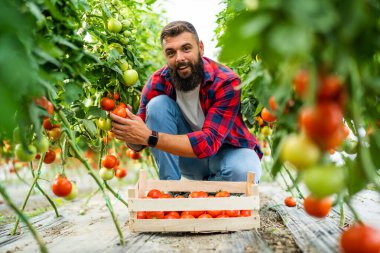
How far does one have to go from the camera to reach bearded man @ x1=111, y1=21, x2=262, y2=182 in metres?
2.53

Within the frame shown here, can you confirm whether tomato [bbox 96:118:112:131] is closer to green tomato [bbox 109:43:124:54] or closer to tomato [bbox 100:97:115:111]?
tomato [bbox 100:97:115:111]

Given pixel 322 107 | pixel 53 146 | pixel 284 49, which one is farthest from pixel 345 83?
pixel 53 146

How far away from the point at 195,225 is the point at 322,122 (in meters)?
1.28

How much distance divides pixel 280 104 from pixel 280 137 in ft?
0.58

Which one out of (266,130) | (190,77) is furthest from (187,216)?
(266,130)

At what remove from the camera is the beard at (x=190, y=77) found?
9.16ft

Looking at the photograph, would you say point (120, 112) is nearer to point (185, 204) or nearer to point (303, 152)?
point (185, 204)

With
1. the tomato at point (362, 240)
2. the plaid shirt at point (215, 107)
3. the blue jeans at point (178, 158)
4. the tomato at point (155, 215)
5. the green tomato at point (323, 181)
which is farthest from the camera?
the blue jeans at point (178, 158)

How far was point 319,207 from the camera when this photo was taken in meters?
1.15

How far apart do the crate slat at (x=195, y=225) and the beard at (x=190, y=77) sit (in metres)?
1.09

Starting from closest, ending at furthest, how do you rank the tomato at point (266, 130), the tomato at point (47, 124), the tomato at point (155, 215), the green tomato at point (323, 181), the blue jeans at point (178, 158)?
1. the green tomato at point (323, 181)
2. the tomato at point (47, 124)
3. the tomato at point (155, 215)
4. the blue jeans at point (178, 158)
5. the tomato at point (266, 130)

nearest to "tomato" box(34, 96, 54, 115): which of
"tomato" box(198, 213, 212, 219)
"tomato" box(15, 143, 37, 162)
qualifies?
"tomato" box(15, 143, 37, 162)

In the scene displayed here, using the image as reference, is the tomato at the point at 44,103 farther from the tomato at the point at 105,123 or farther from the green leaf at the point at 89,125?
the tomato at the point at 105,123

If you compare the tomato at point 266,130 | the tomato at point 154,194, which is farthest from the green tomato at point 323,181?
the tomato at point 266,130
